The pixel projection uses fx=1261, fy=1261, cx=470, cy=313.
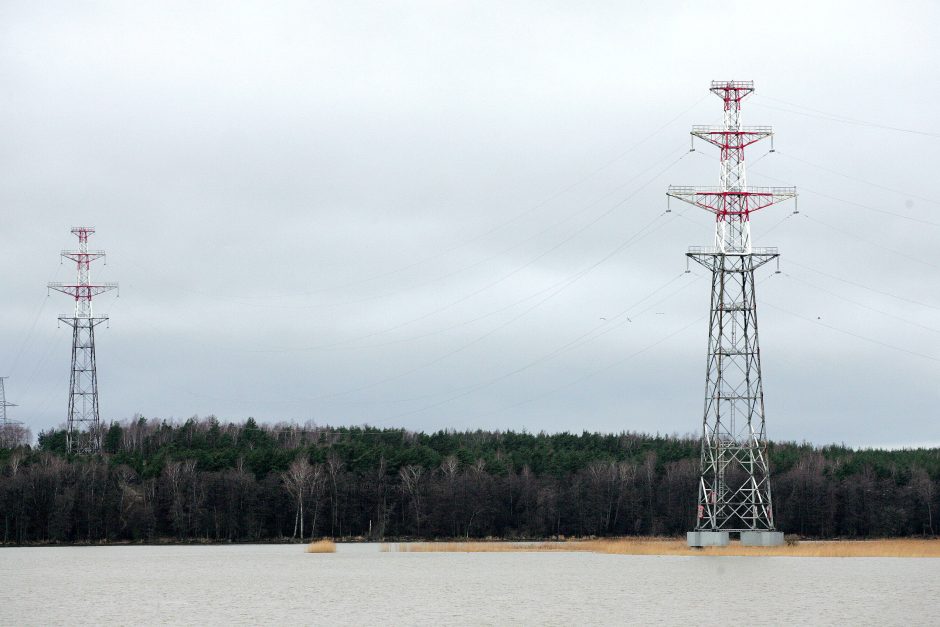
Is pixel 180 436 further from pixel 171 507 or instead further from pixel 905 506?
pixel 905 506

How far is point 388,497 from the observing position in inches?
5285

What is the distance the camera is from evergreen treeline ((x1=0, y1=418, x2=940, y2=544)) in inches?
4838

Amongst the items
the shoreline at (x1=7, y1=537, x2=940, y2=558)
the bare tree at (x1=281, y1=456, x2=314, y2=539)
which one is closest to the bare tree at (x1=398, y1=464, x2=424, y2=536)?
the shoreline at (x1=7, y1=537, x2=940, y2=558)

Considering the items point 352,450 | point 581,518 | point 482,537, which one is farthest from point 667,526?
point 352,450

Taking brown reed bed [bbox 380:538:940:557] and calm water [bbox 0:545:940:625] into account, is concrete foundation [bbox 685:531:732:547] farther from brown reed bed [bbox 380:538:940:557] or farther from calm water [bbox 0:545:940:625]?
calm water [bbox 0:545:940:625]

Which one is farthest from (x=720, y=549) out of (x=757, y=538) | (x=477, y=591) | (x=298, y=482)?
(x=298, y=482)

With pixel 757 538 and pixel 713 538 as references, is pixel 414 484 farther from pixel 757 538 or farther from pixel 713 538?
pixel 757 538

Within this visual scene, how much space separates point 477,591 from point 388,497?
76.7 meters

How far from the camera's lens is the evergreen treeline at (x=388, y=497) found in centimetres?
12288

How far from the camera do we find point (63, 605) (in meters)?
52.5

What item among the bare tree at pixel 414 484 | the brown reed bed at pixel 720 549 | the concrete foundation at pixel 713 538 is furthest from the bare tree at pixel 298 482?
the concrete foundation at pixel 713 538

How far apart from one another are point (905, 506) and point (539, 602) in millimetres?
91394

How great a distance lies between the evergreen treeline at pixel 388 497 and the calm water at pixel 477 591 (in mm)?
33518

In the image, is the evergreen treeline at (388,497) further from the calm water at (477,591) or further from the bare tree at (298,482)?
the calm water at (477,591)
